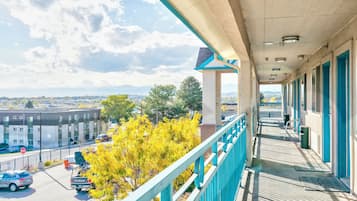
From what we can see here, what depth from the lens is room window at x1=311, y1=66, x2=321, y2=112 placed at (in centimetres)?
584

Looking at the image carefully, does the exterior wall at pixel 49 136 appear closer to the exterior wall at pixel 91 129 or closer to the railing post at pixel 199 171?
the exterior wall at pixel 91 129

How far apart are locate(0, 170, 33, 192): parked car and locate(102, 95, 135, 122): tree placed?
5.25 meters

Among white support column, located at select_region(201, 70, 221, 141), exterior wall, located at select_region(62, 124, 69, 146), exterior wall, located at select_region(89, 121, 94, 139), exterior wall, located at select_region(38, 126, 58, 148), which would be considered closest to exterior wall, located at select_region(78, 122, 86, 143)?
exterior wall, located at select_region(89, 121, 94, 139)

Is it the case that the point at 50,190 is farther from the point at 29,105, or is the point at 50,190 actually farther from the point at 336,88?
the point at 336,88

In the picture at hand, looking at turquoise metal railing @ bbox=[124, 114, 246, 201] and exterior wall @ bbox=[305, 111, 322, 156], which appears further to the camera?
exterior wall @ bbox=[305, 111, 322, 156]

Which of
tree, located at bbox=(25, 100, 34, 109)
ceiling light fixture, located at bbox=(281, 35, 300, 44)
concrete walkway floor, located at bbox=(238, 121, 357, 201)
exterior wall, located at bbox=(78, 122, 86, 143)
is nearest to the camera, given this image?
concrete walkway floor, located at bbox=(238, 121, 357, 201)

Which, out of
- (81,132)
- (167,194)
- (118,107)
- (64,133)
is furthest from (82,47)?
(167,194)

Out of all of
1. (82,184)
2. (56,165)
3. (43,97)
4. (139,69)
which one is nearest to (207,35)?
(43,97)

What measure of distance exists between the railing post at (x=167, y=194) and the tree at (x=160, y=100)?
22.2m

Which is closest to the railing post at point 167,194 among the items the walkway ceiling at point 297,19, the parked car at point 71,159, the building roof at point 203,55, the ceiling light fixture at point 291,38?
the walkway ceiling at point 297,19

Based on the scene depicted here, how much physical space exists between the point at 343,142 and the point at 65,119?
722 centimetres

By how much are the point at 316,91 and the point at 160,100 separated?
2348 centimetres

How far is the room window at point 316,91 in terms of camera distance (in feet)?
19.2

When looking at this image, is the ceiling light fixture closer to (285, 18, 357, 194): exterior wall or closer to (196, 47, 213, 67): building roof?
(285, 18, 357, 194): exterior wall
